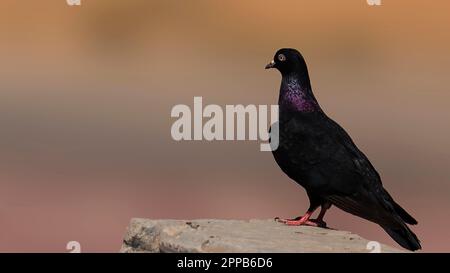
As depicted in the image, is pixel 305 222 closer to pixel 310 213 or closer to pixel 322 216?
pixel 310 213

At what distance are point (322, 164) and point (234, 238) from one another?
1.70 m

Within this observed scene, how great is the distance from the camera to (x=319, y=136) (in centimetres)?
912

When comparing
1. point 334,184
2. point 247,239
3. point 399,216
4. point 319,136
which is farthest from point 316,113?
point 247,239

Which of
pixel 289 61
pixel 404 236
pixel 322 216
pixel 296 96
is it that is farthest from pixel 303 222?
pixel 289 61

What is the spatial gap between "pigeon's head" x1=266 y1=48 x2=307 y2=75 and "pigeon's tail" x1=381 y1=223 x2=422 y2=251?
7.44 feet

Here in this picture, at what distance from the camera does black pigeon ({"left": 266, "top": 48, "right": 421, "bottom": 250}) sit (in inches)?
344

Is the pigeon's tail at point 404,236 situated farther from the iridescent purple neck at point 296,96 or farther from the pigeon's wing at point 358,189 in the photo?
the iridescent purple neck at point 296,96

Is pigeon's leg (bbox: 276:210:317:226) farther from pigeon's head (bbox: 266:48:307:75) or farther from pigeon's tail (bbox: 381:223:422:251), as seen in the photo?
pigeon's head (bbox: 266:48:307:75)

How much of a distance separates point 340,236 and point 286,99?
1.90 metres

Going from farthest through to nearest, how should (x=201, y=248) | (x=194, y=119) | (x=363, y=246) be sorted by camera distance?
(x=194, y=119)
(x=363, y=246)
(x=201, y=248)

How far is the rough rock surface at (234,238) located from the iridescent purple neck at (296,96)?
1.46m

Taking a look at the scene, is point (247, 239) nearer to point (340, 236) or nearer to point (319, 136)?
point (340, 236)

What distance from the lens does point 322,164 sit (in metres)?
8.95

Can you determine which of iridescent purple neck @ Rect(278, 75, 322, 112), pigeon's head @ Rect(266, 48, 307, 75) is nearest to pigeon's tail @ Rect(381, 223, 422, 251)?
iridescent purple neck @ Rect(278, 75, 322, 112)
